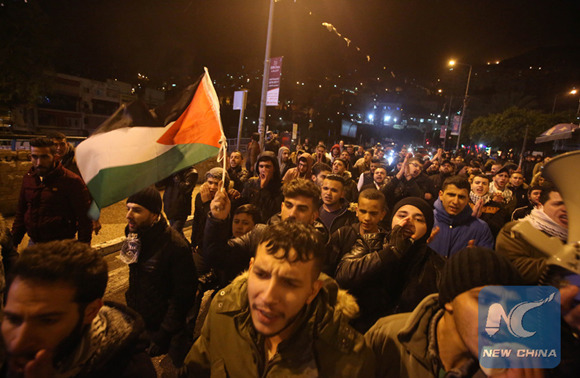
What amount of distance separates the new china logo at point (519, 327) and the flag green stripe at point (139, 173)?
2429 mm

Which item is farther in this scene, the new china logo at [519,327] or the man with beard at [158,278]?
the man with beard at [158,278]

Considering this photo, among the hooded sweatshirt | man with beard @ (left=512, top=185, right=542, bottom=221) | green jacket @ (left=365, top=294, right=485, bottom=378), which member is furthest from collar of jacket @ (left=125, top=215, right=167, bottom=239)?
man with beard @ (left=512, top=185, right=542, bottom=221)

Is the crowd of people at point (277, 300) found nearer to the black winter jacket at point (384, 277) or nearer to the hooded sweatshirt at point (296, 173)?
the black winter jacket at point (384, 277)

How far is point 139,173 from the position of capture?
8.56 feet

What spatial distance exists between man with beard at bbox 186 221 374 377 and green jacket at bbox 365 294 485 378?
0.72 feet

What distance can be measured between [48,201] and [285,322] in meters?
3.78

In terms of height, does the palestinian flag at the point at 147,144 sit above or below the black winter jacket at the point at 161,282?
above

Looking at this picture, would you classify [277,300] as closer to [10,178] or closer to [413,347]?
[413,347]

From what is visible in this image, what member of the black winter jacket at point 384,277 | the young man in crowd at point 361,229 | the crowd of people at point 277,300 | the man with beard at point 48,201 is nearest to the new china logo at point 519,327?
the crowd of people at point 277,300

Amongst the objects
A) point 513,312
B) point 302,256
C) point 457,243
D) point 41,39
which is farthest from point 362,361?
point 41,39

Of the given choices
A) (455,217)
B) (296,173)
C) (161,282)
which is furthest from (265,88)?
(161,282)

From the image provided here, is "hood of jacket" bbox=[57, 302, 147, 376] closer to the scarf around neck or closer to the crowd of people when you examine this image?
the crowd of people

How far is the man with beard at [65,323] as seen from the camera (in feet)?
4.42

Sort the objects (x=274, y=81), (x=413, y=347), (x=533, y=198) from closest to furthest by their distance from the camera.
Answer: (x=413, y=347)
(x=533, y=198)
(x=274, y=81)
